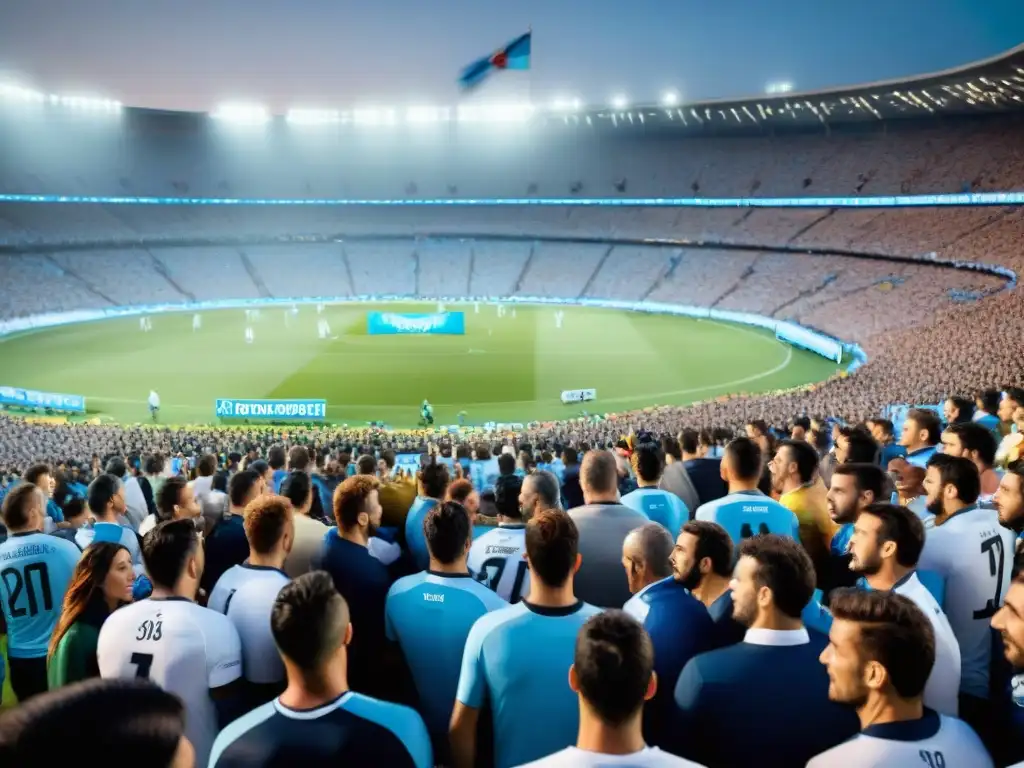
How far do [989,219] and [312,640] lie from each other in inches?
2414

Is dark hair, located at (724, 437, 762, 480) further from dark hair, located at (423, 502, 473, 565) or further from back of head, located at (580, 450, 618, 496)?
dark hair, located at (423, 502, 473, 565)

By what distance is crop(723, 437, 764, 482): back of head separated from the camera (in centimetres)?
661

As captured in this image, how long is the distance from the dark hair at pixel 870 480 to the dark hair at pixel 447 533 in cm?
347

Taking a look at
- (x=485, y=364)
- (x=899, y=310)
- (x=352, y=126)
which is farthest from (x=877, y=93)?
(x=352, y=126)

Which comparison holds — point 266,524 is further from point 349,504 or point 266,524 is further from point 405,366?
point 405,366

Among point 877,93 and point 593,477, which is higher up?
point 877,93

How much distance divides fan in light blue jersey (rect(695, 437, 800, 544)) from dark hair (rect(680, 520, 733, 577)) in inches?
50.2

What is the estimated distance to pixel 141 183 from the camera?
247 feet

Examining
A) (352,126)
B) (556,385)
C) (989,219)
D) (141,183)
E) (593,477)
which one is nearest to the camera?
(593,477)

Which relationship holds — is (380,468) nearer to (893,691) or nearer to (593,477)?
(593,477)

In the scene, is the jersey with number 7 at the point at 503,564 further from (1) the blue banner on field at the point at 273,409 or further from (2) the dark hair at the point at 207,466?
(1) the blue banner on field at the point at 273,409

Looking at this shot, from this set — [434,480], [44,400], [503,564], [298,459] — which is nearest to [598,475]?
[503,564]

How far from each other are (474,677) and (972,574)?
3.50 m

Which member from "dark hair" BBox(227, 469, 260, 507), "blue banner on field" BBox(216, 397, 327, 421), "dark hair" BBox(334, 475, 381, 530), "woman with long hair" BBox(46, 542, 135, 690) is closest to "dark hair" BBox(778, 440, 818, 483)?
"dark hair" BBox(334, 475, 381, 530)
